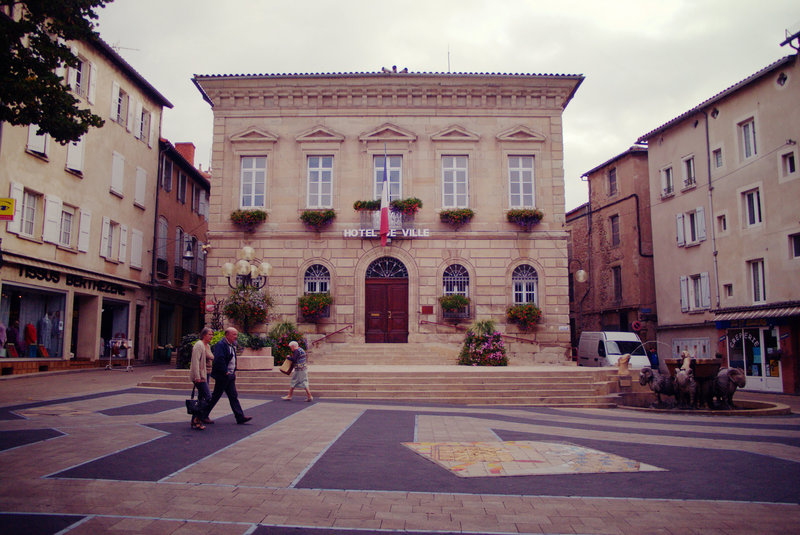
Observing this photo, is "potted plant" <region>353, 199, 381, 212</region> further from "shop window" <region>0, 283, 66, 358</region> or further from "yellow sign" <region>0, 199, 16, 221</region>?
"yellow sign" <region>0, 199, 16, 221</region>

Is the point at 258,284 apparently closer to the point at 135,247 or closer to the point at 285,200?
the point at 285,200

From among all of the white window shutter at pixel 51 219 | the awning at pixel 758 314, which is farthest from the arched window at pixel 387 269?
the awning at pixel 758 314

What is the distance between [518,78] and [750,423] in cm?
1614

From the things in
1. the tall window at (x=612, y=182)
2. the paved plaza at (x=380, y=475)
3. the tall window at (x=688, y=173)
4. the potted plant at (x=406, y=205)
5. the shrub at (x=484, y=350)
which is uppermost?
the tall window at (x=612, y=182)

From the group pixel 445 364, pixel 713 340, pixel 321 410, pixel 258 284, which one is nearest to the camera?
pixel 321 410

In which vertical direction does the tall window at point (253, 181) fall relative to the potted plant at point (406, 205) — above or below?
above

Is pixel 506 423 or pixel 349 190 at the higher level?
pixel 349 190

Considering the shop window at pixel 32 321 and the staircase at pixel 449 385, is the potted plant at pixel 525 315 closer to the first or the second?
the staircase at pixel 449 385

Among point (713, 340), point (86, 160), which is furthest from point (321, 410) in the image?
point (713, 340)

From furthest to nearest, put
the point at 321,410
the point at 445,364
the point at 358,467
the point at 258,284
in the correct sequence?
the point at 258,284
the point at 445,364
the point at 321,410
the point at 358,467

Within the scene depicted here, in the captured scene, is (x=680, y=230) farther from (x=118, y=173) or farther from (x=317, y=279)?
(x=118, y=173)

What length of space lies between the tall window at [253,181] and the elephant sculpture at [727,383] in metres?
17.0

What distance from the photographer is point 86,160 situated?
23203mm

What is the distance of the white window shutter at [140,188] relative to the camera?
89.1 ft
